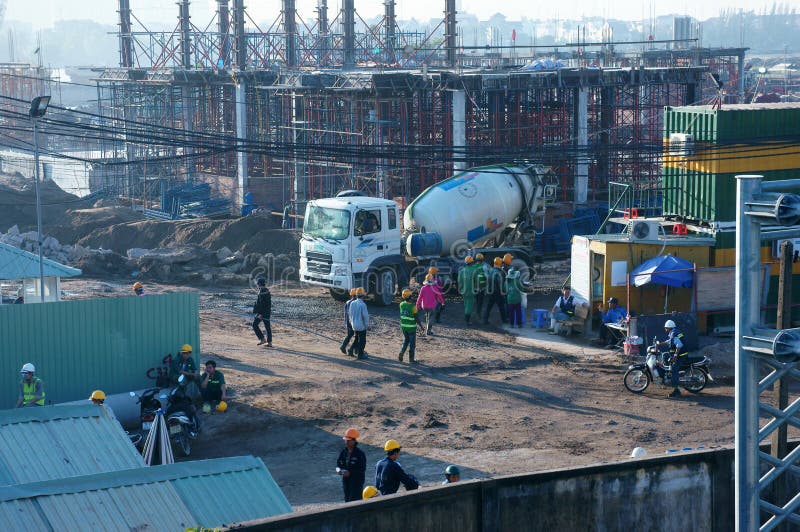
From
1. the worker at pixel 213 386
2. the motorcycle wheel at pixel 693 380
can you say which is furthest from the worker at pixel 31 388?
the motorcycle wheel at pixel 693 380

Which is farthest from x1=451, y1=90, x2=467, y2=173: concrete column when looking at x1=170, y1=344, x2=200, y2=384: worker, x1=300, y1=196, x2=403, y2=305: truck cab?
x1=170, y1=344, x2=200, y2=384: worker

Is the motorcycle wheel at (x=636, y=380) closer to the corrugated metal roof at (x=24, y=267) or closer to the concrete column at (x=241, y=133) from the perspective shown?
the corrugated metal roof at (x=24, y=267)

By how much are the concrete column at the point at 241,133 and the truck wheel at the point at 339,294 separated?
19.9 meters

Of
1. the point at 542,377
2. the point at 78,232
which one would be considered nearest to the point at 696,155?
the point at 542,377

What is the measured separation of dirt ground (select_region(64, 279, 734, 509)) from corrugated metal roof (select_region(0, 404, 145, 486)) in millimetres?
2621

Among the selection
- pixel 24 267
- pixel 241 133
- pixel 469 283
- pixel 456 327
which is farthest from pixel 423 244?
pixel 241 133

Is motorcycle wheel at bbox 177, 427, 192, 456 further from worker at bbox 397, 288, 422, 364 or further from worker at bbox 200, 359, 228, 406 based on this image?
worker at bbox 397, 288, 422, 364

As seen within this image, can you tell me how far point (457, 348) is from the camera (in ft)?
67.9

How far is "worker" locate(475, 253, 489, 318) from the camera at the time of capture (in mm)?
22203

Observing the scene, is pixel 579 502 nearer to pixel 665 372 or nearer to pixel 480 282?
pixel 665 372

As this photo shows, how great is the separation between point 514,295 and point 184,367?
820 cm

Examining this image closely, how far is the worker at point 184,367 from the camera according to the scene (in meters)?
16.1

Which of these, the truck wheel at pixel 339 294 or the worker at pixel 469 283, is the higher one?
the worker at pixel 469 283

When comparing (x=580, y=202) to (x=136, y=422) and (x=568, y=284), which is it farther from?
(x=136, y=422)
